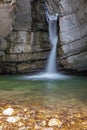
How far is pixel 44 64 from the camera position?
13.7 m

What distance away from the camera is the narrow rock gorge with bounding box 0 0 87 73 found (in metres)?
12.4

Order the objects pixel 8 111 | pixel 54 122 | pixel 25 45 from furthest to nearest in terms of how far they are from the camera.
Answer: pixel 25 45 → pixel 8 111 → pixel 54 122

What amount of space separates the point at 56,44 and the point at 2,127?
937 centimetres

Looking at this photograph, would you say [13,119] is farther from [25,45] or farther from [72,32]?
[25,45]

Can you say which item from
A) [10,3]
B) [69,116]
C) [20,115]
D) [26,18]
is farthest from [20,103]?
[26,18]

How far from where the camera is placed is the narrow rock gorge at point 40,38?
Answer: 40.6 feet

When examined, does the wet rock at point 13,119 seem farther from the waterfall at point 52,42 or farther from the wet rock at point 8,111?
the waterfall at point 52,42

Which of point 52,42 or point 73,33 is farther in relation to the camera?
point 52,42

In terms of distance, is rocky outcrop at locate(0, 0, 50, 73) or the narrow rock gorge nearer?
the narrow rock gorge

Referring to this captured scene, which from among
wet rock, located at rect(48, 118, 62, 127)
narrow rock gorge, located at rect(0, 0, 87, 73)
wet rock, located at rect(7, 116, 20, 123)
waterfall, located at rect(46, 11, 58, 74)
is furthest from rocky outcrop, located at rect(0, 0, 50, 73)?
wet rock, located at rect(48, 118, 62, 127)

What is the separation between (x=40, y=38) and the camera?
13648 millimetres

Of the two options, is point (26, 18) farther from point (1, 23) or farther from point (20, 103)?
point (20, 103)

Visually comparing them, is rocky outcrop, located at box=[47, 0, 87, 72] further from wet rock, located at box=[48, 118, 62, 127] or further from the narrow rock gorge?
Result: wet rock, located at box=[48, 118, 62, 127]

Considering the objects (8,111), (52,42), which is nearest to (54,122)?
(8,111)
